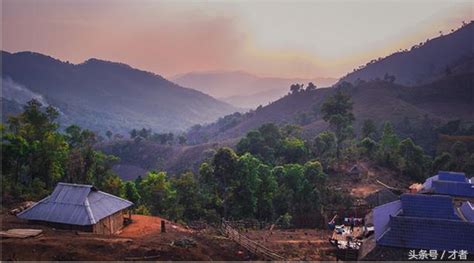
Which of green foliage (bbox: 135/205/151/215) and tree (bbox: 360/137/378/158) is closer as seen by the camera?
green foliage (bbox: 135/205/151/215)

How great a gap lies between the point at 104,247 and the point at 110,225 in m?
5.78

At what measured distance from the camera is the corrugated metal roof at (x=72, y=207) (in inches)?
782

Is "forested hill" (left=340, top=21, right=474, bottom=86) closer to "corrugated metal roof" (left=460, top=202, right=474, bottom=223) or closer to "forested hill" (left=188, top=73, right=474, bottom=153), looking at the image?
"forested hill" (left=188, top=73, right=474, bottom=153)

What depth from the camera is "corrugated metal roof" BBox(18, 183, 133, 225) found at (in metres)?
19.9

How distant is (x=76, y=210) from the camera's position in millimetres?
20250

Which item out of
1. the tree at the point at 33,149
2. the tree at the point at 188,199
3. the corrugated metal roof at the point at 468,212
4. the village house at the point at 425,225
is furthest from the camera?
the tree at the point at 188,199

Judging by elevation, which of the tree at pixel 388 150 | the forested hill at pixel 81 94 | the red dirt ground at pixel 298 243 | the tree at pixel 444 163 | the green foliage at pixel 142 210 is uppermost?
the forested hill at pixel 81 94

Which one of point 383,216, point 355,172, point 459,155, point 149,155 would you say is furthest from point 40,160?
point 149,155

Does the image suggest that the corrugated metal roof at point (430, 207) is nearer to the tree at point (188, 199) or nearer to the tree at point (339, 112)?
the tree at point (188, 199)

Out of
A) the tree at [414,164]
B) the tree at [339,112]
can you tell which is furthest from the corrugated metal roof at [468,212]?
the tree at [339,112]

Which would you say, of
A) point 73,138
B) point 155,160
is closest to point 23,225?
point 73,138

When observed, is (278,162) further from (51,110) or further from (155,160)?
(155,160)

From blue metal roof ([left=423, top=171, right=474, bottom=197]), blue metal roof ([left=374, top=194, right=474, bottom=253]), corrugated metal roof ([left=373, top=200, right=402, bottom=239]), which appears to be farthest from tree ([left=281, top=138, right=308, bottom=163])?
blue metal roof ([left=374, top=194, right=474, bottom=253])

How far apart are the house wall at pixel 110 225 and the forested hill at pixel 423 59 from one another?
4543 inches
